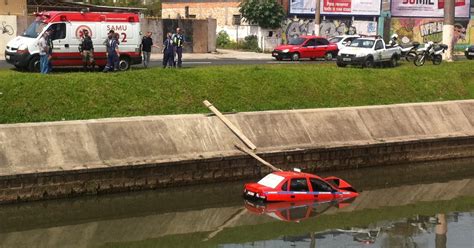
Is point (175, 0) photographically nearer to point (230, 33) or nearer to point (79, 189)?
point (230, 33)

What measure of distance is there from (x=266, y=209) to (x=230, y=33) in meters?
41.1

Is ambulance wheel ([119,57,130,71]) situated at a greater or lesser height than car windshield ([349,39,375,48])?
Result: lesser

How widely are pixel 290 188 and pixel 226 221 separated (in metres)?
2.32

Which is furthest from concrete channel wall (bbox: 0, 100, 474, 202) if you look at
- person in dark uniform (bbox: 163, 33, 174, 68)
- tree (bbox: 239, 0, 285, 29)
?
tree (bbox: 239, 0, 285, 29)

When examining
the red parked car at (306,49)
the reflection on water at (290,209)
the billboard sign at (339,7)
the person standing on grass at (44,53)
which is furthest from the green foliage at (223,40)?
the reflection on water at (290,209)

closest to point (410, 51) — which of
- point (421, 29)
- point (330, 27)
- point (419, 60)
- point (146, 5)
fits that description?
point (419, 60)

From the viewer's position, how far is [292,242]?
2038 centimetres

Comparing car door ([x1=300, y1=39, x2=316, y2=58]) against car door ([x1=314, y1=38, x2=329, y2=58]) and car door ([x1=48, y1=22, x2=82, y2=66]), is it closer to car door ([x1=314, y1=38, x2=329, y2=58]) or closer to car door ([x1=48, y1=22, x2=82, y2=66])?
car door ([x1=314, y1=38, x2=329, y2=58])

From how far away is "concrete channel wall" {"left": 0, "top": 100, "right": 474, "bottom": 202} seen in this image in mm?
22578

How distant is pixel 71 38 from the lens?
30.5 meters

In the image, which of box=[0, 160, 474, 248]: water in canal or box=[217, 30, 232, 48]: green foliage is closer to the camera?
box=[0, 160, 474, 248]: water in canal

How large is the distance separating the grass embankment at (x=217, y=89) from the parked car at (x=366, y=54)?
112 cm

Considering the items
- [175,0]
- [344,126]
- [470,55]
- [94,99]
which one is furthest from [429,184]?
[175,0]

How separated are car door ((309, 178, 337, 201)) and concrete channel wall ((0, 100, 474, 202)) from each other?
301 cm
